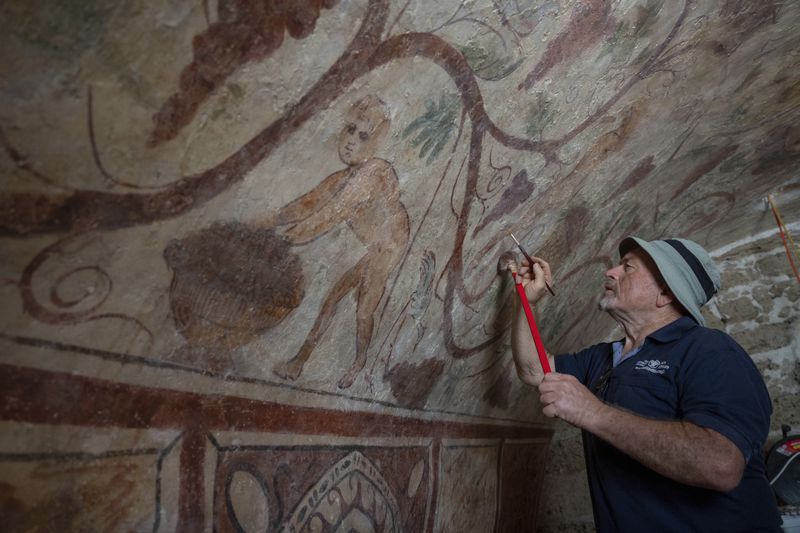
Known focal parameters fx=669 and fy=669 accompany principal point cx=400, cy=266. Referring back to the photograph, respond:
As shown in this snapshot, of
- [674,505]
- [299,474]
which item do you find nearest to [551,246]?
[674,505]

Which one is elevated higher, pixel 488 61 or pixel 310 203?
pixel 488 61

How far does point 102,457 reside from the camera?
1467 millimetres

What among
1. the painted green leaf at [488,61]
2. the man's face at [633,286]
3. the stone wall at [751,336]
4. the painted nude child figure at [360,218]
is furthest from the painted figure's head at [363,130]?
the stone wall at [751,336]

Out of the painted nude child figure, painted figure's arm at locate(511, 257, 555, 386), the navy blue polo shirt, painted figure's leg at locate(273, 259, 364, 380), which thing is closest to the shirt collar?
the navy blue polo shirt

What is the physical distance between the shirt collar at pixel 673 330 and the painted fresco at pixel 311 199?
759 mm

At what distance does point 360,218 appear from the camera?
1973mm

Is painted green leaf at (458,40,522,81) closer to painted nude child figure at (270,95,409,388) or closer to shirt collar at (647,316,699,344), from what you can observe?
painted nude child figure at (270,95,409,388)

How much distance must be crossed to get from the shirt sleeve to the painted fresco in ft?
3.14

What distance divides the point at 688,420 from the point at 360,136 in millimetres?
1206

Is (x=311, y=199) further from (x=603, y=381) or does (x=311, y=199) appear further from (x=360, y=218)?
(x=603, y=381)

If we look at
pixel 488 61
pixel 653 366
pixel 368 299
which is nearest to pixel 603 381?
pixel 653 366

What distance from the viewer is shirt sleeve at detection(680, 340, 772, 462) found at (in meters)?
1.83

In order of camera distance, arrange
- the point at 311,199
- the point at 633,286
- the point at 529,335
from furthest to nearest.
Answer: the point at 529,335, the point at 633,286, the point at 311,199

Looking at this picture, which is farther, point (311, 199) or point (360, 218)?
point (360, 218)
